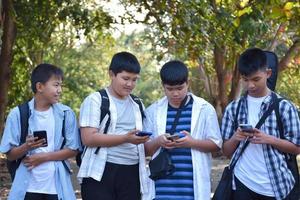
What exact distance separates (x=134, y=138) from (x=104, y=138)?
0.27 m

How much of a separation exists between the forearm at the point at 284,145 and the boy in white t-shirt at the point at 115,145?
39.2 inches

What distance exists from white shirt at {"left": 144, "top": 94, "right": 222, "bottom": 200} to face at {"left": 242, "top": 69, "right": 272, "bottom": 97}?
365 millimetres

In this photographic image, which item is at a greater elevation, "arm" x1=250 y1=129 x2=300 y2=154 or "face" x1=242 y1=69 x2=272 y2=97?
"face" x1=242 y1=69 x2=272 y2=97

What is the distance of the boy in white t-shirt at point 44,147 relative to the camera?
4828 mm

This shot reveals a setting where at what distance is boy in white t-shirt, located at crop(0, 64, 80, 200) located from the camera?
15.8 ft

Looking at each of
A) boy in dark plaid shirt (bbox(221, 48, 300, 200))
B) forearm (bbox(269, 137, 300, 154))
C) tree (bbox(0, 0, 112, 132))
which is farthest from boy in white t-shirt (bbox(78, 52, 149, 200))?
tree (bbox(0, 0, 112, 132))

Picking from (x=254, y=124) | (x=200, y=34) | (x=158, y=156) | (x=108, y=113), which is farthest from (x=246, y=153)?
(x=200, y=34)

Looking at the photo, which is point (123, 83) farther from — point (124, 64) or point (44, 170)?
point (44, 170)

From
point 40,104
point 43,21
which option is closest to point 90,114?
point 40,104

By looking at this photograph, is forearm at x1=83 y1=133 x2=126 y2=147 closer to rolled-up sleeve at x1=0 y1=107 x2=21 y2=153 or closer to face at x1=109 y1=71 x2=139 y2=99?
face at x1=109 y1=71 x2=139 y2=99

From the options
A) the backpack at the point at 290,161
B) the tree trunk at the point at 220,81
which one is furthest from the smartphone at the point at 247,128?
the tree trunk at the point at 220,81

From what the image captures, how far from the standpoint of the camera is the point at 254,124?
15.3ft

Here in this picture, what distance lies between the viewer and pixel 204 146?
4777 mm

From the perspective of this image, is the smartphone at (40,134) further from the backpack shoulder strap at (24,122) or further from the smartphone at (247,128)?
the smartphone at (247,128)
